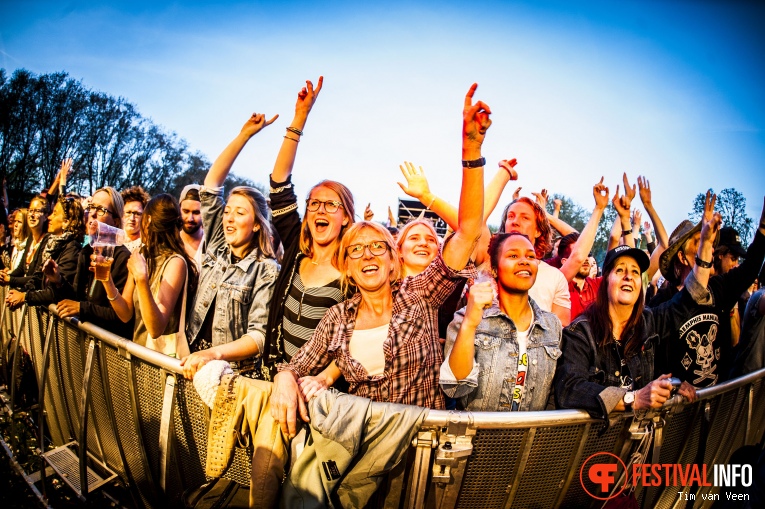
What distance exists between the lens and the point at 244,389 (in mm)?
1971

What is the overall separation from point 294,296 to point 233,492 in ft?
3.60

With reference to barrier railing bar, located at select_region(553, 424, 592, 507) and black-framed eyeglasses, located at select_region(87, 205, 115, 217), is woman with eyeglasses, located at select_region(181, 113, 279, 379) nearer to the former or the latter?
barrier railing bar, located at select_region(553, 424, 592, 507)

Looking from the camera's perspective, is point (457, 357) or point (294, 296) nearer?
point (457, 357)

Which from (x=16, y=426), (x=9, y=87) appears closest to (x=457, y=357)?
(x=16, y=426)

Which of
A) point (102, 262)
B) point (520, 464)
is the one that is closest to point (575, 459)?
point (520, 464)

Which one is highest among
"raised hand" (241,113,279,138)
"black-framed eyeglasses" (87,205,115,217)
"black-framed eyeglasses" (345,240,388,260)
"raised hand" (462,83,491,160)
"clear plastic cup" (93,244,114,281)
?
"raised hand" (241,113,279,138)

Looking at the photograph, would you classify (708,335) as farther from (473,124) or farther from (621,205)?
(473,124)

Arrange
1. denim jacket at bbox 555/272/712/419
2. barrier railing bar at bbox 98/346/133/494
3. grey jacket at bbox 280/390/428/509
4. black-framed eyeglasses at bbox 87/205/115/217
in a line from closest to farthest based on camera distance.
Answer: grey jacket at bbox 280/390/428/509, denim jacket at bbox 555/272/712/419, barrier railing bar at bbox 98/346/133/494, black-framed eyeglasses at bbox 87/205/115/217

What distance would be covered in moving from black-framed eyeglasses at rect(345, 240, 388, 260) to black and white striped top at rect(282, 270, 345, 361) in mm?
271

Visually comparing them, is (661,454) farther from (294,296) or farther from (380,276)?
(294,296)

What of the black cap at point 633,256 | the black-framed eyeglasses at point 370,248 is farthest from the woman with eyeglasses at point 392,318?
the black cap at point 633,256

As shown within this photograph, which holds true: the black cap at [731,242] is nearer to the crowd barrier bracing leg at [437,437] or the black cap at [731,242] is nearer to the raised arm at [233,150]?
the crowd barrier bracing leg at [437,437]

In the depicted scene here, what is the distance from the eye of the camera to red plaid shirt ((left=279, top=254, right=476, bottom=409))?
2094mm

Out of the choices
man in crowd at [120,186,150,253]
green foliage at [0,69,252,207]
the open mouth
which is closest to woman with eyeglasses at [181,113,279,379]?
the open mouth
